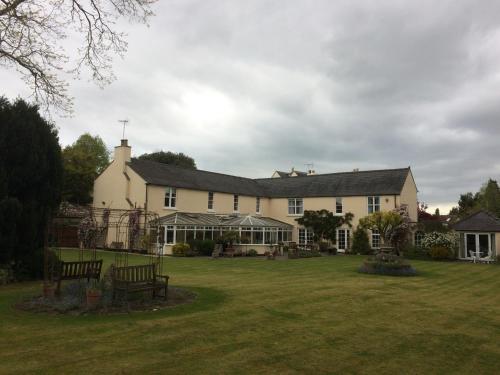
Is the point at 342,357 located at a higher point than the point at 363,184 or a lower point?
lower

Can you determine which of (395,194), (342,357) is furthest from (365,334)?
(395,194)

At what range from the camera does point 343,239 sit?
117 ft

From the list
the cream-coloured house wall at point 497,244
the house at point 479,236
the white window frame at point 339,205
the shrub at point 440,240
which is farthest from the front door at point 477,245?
the white window frame at point 339,205

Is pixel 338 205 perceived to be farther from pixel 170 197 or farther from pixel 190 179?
pixel 170 197

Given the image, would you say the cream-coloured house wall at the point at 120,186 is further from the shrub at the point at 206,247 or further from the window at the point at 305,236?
the window at the point at 305,236

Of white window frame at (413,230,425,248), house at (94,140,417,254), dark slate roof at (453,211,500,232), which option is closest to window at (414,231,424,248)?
white window frame at (413,230,425,248)

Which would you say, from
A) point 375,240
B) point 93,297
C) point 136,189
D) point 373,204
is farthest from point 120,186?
point 93,297

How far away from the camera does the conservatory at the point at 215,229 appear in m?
29.2

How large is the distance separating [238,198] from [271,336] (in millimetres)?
30219

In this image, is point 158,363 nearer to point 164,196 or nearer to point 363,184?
point 164,196

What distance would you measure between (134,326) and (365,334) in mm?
4734

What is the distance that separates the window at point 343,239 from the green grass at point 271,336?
72.1 ft

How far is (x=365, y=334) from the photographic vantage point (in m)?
8.09

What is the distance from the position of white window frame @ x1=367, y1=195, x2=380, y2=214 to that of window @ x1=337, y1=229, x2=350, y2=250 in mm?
2921
